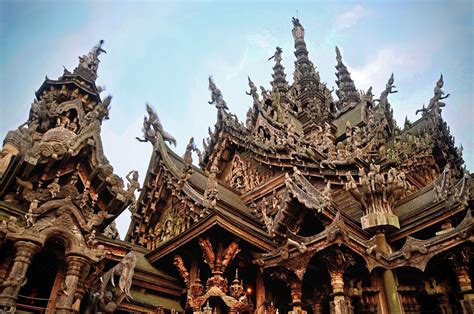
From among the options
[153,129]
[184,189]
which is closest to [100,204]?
[184,189]

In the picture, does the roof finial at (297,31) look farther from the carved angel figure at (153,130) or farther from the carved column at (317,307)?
the carved column at (317,307)

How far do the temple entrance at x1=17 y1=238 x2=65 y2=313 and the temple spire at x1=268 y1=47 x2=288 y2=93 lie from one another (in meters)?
17.5

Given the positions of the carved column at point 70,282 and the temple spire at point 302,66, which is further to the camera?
the temple spire at point 302,66

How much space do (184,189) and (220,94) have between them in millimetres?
6366

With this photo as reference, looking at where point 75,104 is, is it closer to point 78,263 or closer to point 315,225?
point 78,263

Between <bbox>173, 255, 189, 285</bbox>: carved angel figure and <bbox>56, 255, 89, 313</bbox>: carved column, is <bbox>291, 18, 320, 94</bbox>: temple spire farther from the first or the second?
<bbox>56, 255, 89, 313</bbox>: carved column

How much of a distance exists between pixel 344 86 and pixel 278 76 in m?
5.26

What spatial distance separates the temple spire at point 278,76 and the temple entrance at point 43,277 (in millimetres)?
17469

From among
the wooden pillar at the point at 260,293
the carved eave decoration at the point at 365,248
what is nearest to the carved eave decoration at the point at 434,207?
the carved eave decoration at the point at 365,248

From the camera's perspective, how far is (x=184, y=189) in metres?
10.0

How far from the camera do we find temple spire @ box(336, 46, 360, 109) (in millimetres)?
24266

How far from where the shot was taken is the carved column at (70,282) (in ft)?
18.9

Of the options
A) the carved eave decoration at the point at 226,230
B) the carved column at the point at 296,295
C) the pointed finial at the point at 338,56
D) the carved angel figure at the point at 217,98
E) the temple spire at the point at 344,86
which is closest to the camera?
the carved column at the point at 296,295

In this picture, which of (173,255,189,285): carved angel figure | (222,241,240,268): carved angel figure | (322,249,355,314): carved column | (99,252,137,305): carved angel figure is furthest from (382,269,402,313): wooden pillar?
(99,252,137,305): carved angel figure
